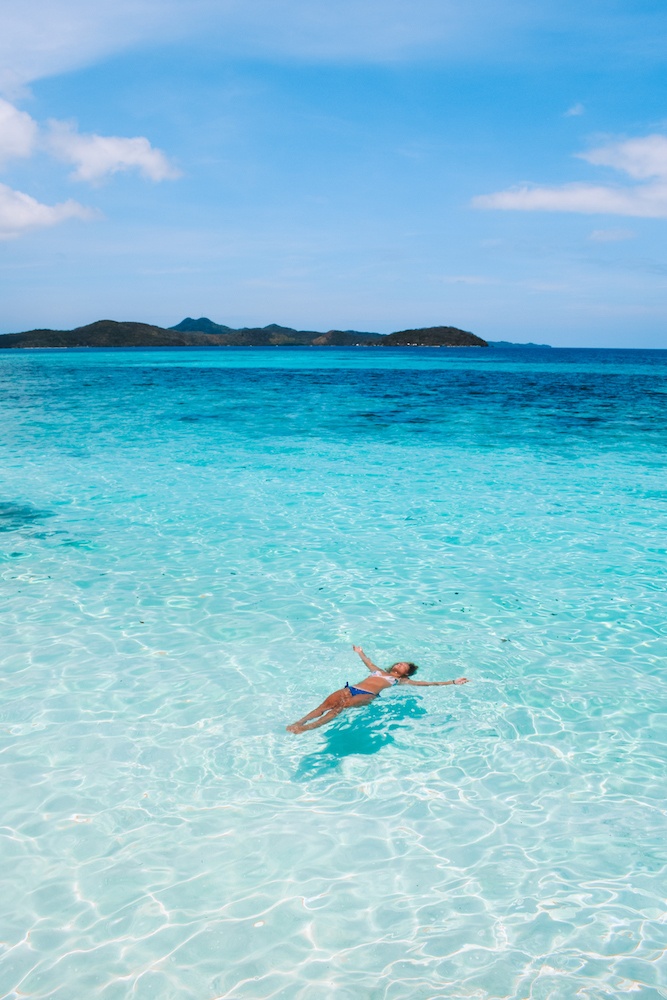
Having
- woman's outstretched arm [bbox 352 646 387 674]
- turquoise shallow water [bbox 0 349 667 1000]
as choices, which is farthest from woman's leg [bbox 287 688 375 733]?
woman's outstretched arm [bbox 352 646 387 674]

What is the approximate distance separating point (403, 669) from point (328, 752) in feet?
5.02

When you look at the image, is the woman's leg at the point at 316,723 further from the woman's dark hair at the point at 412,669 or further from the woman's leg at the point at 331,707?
the woman's dark hair at the point at 412,669

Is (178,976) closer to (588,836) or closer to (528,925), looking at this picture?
(528,925)

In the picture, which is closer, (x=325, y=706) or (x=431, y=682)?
(x=325, y=706)

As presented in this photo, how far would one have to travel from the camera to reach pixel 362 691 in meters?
7.05

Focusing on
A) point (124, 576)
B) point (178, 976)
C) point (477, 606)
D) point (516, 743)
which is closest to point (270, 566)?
point (124, 576)

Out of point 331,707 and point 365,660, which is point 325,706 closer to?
point 331,707

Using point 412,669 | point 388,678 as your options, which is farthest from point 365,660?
point 412,669

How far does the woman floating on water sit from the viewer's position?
6770 millimetres

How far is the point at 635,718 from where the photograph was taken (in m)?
6.98

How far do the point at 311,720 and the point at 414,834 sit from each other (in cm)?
175

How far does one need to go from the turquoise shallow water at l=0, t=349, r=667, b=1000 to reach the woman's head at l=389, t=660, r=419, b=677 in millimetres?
187

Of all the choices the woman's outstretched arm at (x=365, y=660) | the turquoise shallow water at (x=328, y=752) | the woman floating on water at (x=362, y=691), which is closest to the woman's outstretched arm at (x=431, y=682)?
the woman floating on water at (x=362, y=691)

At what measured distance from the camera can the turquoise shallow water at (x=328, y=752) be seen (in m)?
4.41
